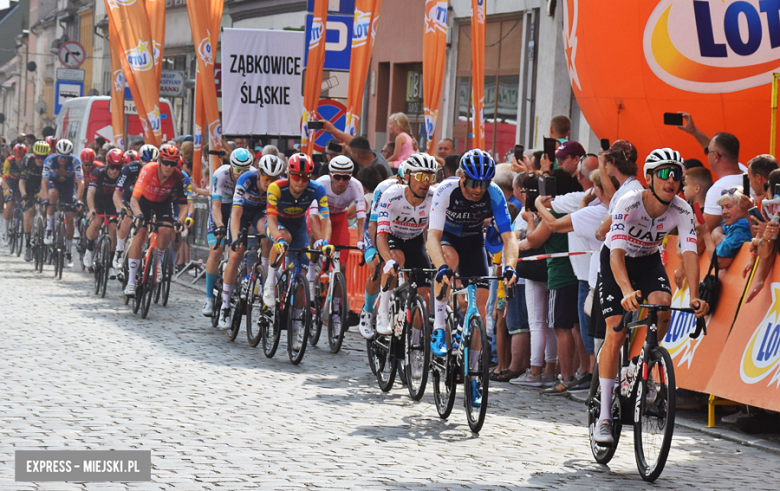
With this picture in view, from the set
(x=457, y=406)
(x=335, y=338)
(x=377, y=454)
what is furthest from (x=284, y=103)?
(x=377, y=454)

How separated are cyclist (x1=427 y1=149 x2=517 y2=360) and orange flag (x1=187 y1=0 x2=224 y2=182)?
1054cm

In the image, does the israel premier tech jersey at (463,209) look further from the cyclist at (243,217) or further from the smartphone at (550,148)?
the cyclist at (243,217)

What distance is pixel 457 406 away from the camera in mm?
9914

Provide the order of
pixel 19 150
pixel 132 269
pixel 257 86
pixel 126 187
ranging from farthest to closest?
pixel 19 150 < pixel 257 86 < pixel 126 187 < pixel 132 269

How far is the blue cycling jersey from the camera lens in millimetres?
22125

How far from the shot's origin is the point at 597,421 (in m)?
7.60

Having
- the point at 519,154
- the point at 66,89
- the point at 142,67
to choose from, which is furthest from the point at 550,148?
the point at 66,89

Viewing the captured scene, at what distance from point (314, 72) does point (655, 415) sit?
10404 millimetres

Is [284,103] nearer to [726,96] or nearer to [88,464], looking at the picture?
[726,96]

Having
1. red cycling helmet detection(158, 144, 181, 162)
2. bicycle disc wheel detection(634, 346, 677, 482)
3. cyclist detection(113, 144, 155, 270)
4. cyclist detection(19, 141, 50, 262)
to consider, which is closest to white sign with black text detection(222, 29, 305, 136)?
cyclist detection(113, 144, 155, 270)

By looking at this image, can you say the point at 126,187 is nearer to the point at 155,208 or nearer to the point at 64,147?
the point at 155,208

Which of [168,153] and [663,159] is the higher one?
[168,153]

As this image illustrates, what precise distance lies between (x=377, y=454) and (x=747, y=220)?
11.6 ft

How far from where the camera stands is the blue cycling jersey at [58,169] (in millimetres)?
22125
